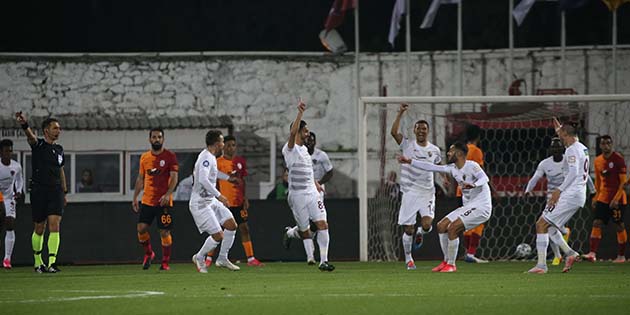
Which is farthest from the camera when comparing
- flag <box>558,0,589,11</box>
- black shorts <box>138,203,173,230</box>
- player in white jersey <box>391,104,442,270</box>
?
flag <box>558,0,589,11</box>

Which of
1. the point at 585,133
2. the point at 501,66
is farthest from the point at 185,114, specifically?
the point at 585,133

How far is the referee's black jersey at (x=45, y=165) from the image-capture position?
1788 cm

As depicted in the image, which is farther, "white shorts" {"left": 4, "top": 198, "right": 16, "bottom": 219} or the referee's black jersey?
"white shorts" {"left": 4, "top": 198, "right": 16, "bottom": 219}

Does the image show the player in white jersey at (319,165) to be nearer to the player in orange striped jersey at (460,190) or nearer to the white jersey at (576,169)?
the player in orange striped jersey at (460,190)

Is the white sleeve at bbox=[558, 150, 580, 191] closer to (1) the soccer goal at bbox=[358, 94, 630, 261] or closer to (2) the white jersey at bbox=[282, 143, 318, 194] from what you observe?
(2) the white jersey at bbox=[282, 143, 318, 194]

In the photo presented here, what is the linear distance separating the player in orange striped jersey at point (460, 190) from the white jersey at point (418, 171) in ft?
3.38

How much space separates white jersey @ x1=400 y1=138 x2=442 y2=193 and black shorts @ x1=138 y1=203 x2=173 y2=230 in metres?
3.37

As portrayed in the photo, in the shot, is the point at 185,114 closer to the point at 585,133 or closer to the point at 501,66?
the point at 501,66

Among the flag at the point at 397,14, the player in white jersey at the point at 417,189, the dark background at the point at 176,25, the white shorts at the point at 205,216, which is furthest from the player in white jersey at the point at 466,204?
the dark background at the point at 176,25

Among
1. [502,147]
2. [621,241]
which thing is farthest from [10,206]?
[621,241]

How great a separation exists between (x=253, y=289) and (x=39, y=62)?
819 inches

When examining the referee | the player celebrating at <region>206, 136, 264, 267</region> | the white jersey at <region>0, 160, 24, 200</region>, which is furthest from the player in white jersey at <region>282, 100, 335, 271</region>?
the white jersey at <region>0, 160, 24, 200</region>

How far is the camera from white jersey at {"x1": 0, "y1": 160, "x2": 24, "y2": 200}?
21000mm

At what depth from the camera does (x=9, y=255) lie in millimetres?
20812
